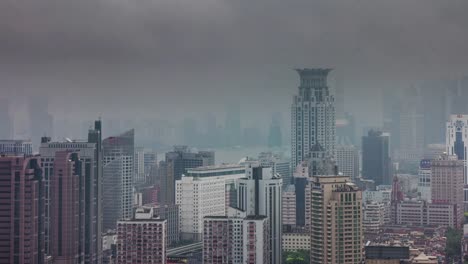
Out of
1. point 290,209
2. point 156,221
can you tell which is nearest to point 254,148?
point 290,209

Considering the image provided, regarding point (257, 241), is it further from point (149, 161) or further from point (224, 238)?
point (149, 161)

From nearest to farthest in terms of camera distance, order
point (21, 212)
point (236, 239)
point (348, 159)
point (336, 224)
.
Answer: point (21, 212)
point (336, 224)
point (236, 239)
point (348, 159)

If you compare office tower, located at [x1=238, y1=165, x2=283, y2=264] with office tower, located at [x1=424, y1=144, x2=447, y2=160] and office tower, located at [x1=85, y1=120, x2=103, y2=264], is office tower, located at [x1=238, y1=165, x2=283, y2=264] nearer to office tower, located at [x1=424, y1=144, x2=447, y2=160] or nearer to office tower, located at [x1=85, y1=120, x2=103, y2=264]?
office tower, located at [x1=85, y1=120, x2=103, y2=264]

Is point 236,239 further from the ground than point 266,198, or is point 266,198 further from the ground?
point 266,198

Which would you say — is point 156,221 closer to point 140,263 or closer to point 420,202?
point 140,263

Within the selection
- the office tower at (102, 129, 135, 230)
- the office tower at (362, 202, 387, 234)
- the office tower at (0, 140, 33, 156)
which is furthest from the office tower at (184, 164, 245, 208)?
the office tower at (0, 140, 33, 156)

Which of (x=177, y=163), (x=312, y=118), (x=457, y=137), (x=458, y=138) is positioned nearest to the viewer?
(x=177, y=163)

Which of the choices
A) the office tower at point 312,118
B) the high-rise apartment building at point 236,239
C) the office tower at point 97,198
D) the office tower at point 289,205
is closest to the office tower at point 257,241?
the high-rise apartment building at point 236,239

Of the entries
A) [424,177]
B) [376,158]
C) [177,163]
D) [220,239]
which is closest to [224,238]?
[220,239]

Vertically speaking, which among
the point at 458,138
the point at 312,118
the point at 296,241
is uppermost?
the point at 312,118
